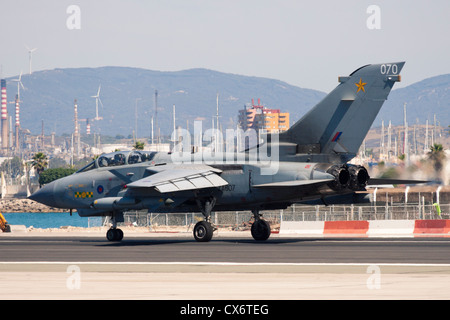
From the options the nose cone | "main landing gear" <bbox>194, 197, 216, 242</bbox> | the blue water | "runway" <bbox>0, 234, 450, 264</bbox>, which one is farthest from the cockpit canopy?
the blue water

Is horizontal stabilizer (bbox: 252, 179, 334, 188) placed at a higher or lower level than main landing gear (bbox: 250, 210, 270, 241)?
higher

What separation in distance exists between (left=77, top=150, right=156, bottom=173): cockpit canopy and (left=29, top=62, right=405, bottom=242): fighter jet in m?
0.04

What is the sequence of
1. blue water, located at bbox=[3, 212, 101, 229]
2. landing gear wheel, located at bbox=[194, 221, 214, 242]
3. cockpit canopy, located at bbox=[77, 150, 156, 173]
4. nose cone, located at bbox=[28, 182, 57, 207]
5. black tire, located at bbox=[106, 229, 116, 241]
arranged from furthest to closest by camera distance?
blue water, located at bbox=[3, 212, 101, 229] < nose cone, located at bbox=[28, 182, 57, 207] < black tire, located at bbox=[106, 229, 116, 241] < cockpit canopy, located at bbox=[77, 150, 156, 173] < landing gear wheel, located at bbox=[194, 221, 214, 242]

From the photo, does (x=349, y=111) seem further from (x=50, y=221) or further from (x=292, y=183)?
(x=50, y=221)

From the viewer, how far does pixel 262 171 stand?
2614 cm

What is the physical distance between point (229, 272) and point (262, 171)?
9.70 metres

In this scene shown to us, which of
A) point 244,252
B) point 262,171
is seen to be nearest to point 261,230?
point 262,171

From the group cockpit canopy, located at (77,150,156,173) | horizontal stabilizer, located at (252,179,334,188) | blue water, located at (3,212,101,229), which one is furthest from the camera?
blue water, located at (3,212,101,229)

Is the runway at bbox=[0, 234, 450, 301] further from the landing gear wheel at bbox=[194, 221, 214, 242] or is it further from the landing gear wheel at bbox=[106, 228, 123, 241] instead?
the landing gear wheel at bbox=[106, 228, 123, 241]

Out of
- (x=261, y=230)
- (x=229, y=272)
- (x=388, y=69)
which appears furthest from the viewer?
(x=261, y=230)

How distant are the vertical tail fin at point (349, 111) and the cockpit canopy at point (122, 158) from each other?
20.8ft

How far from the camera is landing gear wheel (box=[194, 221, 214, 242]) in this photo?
26875 mm
